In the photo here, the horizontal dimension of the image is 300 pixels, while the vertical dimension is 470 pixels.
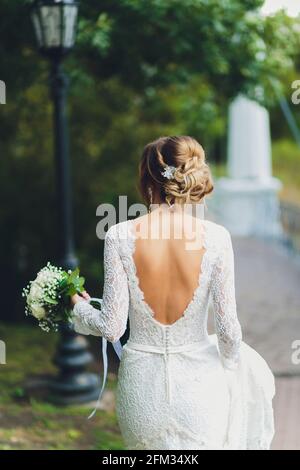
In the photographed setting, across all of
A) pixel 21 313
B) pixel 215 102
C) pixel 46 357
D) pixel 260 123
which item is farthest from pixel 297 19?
pixel 260 123

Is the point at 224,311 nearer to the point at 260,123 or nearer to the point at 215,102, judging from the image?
the point at 215,102

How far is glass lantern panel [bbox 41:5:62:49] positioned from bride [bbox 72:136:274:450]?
3126 millimetres

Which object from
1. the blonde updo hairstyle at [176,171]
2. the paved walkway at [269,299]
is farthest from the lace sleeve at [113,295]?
the paved walkway at [269,299]

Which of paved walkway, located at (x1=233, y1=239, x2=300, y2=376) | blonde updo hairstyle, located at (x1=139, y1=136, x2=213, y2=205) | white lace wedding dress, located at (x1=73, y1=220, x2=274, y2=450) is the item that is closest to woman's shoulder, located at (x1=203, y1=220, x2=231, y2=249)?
A: white lace wedding dress, located at (x1=73, y1=220, x2=274, y2=450)

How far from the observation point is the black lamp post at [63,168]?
5.87 m

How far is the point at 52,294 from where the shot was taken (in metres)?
3.38

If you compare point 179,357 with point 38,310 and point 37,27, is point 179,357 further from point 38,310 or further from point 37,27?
point 37,27

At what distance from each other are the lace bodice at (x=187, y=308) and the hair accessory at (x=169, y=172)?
0.83ft

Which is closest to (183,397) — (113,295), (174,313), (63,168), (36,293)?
(174,313)

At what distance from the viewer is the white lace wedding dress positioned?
3066 millimetres

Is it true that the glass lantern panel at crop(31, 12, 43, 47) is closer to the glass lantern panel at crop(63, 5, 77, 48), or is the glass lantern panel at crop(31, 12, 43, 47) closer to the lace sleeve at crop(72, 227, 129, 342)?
the glass lantern panel at crop(63, 5, 77, 48)

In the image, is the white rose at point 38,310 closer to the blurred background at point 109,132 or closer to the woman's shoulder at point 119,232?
the woman's shoulder at point 119,232
